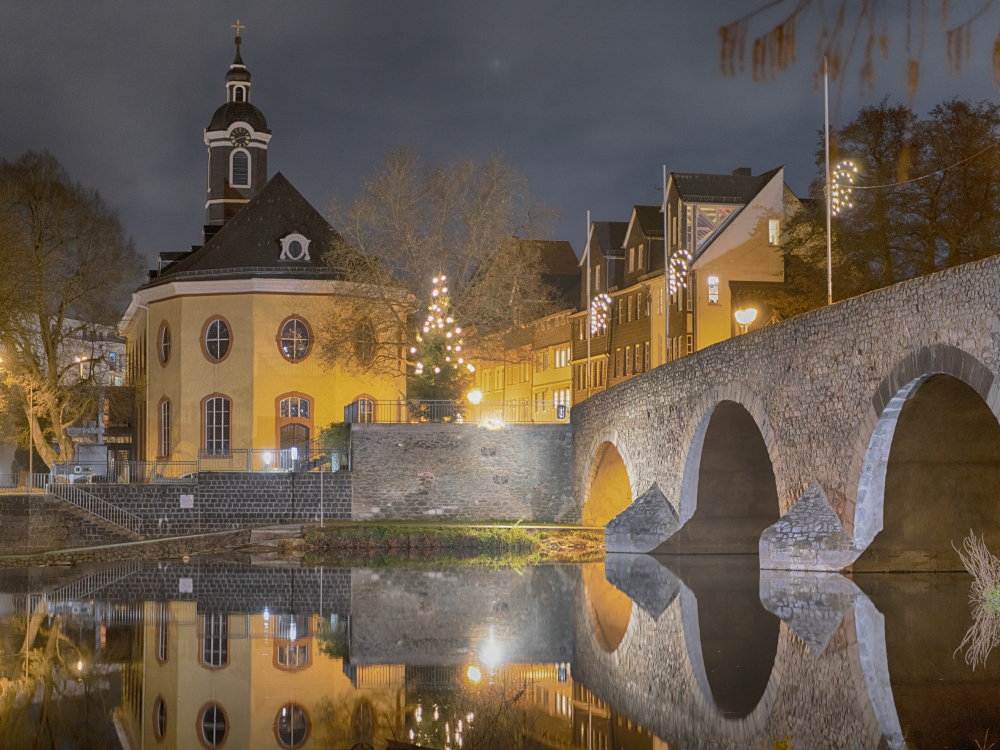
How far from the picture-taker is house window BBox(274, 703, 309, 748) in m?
9.81

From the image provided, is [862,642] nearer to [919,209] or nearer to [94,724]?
[94,724]

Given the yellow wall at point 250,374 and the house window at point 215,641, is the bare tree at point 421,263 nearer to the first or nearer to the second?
the yellow wall at point 250,374

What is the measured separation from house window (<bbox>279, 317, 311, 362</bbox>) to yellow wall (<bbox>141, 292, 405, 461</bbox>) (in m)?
0.18

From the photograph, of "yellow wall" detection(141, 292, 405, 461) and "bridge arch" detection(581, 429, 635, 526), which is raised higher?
"yellow wall" detection(141, 292, 405, 461)

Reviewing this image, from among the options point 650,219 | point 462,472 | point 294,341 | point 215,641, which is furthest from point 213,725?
point 650,219

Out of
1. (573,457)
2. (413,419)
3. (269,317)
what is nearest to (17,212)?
(269,317)

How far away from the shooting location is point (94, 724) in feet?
34.6

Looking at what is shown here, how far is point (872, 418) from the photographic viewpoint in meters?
17.5

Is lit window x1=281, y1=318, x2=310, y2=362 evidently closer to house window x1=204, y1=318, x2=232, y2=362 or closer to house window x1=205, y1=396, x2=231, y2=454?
house window x1=204, y1=318, x2=232, y2=362

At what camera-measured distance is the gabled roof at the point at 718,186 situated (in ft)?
146

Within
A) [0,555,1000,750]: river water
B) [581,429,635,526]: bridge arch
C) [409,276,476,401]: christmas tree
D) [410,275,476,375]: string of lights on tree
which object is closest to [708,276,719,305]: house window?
[410,275,476,375]: string of lights on tree

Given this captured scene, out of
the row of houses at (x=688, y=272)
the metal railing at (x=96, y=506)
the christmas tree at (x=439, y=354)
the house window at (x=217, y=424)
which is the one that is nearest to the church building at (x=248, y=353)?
the house window at (x=217, y=424)

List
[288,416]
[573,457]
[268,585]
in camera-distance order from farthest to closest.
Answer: [288,416] < [573,457] < [268,585]

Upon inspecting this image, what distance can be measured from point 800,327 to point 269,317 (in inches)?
1001
